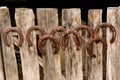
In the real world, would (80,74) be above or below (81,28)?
below

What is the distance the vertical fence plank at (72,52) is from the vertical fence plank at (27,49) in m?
0.35

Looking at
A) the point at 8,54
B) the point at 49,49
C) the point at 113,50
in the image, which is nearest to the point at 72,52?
the point at 49,49

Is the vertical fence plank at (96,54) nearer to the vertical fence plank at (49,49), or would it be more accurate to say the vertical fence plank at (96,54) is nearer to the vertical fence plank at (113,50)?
the vertical fence plank at (113,50)

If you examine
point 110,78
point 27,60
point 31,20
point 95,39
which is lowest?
point 110,78

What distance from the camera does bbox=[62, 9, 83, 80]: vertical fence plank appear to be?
321cm

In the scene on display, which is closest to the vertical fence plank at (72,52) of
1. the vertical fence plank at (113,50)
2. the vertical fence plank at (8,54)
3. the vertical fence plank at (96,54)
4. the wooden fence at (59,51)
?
the wooden fence at (59,51)

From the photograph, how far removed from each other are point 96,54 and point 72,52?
0.85 ft

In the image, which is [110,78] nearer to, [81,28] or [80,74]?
[80,74]

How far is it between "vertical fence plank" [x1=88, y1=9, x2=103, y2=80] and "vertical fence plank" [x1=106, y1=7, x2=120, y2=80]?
9 cm

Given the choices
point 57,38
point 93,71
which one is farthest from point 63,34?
point 93,71

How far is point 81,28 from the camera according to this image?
321 cm

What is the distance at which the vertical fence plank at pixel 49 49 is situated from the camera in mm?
3232

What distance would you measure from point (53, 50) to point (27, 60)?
330mm

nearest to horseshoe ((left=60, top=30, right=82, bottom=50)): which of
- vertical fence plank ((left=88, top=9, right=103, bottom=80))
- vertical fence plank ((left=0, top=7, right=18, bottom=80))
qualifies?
vertical fence plank ((left=88, top=9, right=103, bottom=80))
